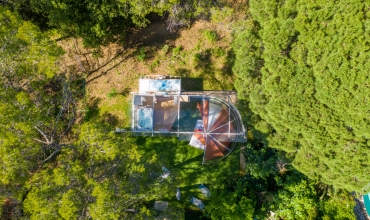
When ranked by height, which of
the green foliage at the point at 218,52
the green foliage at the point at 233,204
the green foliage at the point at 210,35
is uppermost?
the green foliage at the point at 210,35

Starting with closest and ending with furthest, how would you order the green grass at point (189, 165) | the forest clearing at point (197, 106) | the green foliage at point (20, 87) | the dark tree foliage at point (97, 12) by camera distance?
the forest clearing at point (197, 106), the green foliage at point (20, 87), the dark tree foliage at point (97, 12), the green grass at point (189, 165)

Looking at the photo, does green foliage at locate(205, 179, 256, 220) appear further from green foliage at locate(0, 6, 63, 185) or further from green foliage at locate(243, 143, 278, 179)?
green foliage at locate(0, 6, 63, 185)

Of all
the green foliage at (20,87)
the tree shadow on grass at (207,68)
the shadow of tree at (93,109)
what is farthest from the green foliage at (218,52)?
the green foliage at (20,87)

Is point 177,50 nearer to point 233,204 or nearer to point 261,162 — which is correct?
point 261,162

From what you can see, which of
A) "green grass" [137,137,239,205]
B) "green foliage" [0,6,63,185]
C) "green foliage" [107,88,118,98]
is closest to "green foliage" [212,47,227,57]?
"green grass" [137,137,239,205]

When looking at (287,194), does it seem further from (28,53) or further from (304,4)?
(28,53)

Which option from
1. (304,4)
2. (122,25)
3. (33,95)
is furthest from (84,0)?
(304,4)

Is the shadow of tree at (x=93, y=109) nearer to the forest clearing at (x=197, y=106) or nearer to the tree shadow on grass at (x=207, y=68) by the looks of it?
the forest clearing at (x=197, y=106)
